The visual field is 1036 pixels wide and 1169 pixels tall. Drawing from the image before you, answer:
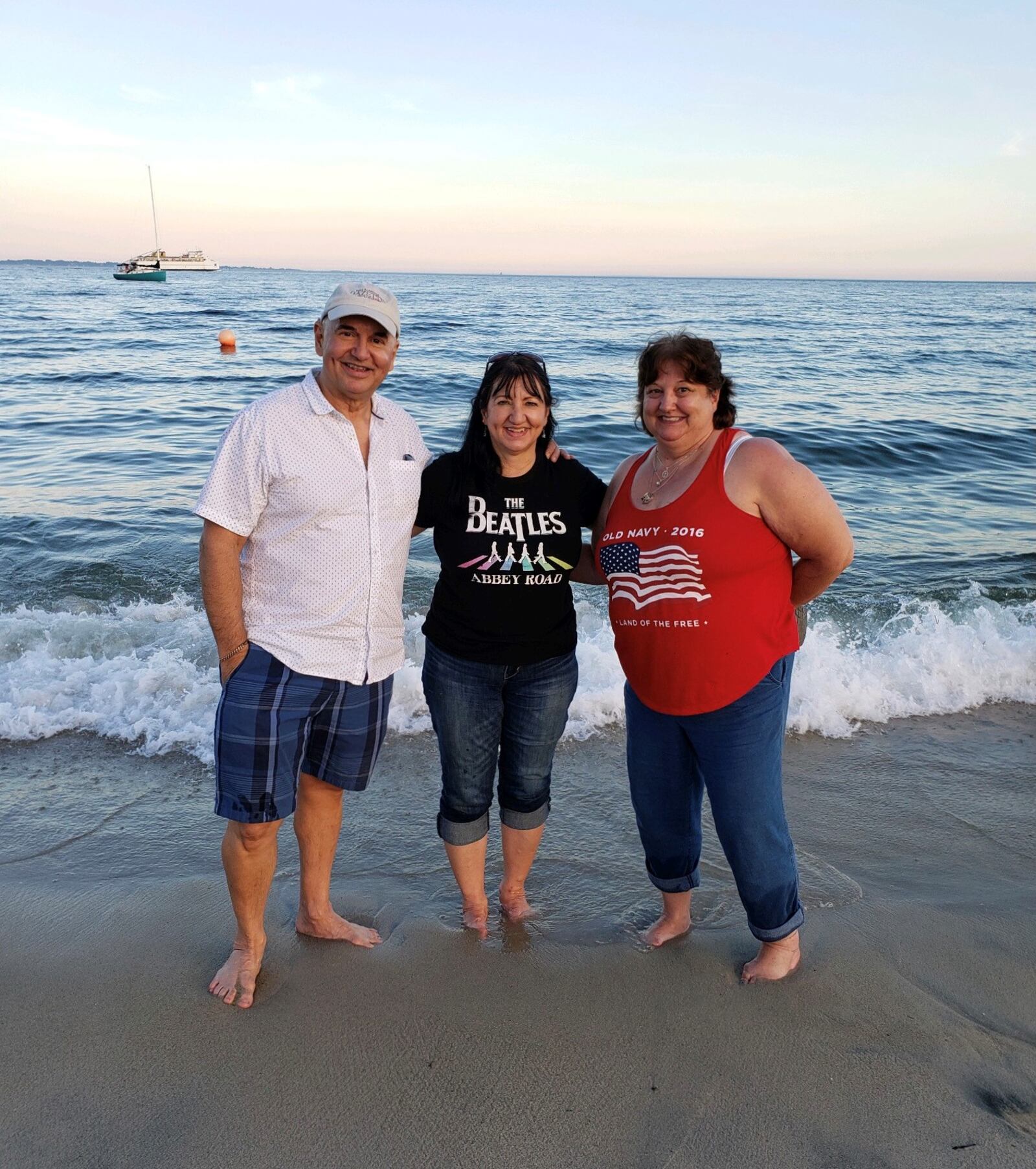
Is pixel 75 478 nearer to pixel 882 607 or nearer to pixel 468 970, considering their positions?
pixel 882 607

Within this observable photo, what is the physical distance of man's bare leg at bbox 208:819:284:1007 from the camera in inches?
110

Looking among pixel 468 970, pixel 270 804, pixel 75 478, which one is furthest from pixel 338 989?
pixel 75 478

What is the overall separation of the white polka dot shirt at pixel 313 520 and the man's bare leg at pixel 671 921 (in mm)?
1282

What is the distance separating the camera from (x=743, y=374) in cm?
2020

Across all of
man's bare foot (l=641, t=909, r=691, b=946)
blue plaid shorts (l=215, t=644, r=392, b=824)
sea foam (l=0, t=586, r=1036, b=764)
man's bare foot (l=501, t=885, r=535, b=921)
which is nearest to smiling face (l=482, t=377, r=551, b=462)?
blue plaid shorts (l=215, t=644, r=392, b=824)

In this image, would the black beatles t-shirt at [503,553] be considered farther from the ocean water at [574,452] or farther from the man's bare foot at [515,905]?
the man's bare foot at [515,905]

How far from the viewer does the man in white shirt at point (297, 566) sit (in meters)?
2.63

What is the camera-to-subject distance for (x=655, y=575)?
8.69 ft

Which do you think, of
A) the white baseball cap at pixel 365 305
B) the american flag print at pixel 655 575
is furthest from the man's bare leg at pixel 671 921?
the white baseball cap at pixel 365 305

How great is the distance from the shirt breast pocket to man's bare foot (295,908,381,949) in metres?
1.39

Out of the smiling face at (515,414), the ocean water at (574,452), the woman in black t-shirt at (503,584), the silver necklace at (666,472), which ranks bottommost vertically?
the ocean water at (574,452)

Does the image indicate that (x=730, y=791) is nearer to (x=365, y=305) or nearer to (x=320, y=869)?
(x=320, y=869)

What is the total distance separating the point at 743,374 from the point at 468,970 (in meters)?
18.9

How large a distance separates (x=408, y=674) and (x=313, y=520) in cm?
271
